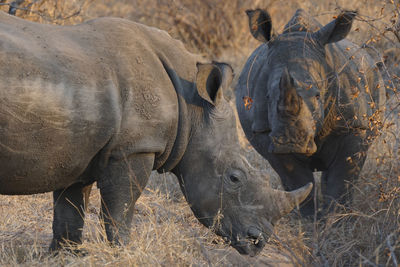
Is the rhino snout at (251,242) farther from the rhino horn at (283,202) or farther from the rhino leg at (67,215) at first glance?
the rhino leg at (67,215)

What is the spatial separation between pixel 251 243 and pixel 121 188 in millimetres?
909

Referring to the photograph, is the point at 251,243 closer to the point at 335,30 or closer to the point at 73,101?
the point at 73,101

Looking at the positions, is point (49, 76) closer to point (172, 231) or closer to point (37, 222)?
point (172, 231)

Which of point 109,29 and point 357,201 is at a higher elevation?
point 109,29

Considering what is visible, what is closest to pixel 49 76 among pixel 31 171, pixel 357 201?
pixel 31 171

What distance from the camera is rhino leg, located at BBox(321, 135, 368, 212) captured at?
5.76 m

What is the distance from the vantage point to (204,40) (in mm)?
11922

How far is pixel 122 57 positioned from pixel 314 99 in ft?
5.88

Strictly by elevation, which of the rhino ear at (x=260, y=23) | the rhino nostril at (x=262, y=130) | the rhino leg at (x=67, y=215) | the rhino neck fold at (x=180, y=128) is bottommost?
the rhino leg at (x=67, y=215)

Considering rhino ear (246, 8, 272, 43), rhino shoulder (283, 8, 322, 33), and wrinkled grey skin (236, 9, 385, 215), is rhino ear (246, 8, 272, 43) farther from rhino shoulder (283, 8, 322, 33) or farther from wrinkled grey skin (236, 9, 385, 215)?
rhino shoulder (283, 8, 322, 33)

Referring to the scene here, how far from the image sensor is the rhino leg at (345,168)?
18.9 feet

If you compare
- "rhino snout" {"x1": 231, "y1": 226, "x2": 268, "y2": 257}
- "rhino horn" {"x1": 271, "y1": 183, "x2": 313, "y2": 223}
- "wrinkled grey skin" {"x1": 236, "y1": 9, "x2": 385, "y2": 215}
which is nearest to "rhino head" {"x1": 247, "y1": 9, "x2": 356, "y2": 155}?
"wrinkled grey skin" {"x1": 236, "y1": 9, "x2": 385, "y2": 215}

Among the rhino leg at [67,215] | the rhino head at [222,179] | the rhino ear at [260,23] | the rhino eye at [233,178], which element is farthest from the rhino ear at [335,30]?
the rhino leg at [67,215]

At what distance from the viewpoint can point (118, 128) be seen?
155 inches
